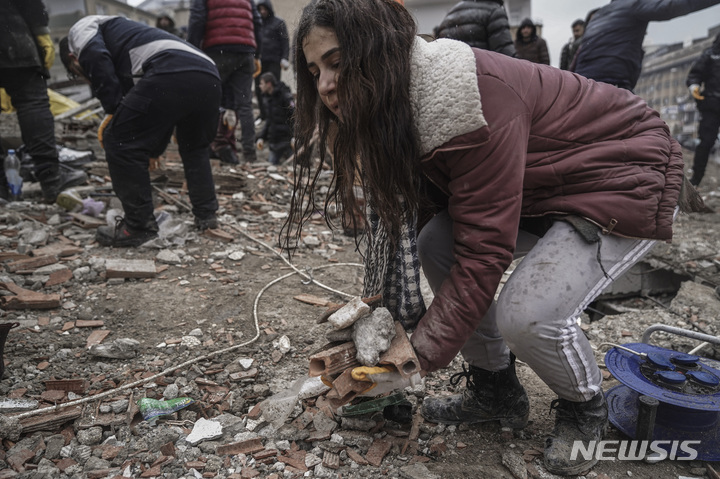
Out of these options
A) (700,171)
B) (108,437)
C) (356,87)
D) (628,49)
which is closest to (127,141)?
(108,437)

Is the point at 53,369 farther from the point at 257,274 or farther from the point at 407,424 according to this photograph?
the point at 407,424

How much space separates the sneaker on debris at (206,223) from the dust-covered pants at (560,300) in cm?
337

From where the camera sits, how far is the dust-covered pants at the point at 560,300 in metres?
1.68

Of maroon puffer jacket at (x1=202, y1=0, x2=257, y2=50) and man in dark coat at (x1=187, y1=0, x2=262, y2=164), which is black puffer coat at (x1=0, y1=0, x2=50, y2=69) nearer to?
man in dark coat at (x1=187, y1=0, x2=262, y2=164)

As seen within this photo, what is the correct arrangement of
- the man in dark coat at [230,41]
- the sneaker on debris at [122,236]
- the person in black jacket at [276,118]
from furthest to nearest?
the person in black jacket at [276,118] < the man in dark coat at [230,41] < the sneaker on debris at [122,236]

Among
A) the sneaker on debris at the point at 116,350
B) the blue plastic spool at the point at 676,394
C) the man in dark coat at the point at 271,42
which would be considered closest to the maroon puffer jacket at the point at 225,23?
the man in dark coat at the point at 271,42

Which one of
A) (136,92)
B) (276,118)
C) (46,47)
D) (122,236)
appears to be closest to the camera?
(136,92)

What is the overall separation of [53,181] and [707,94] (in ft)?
26.2

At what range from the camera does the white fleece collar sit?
1.48 metres

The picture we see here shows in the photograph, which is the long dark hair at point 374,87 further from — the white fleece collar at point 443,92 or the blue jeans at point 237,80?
the blue jeans at point 237,80

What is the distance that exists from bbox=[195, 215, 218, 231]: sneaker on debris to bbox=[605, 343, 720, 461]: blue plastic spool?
352 cm

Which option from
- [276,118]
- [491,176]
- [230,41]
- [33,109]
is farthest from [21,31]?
[491,176]

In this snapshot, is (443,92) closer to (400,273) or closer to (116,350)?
(400,273)

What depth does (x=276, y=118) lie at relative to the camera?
25.7 feet
